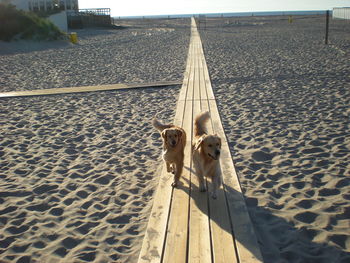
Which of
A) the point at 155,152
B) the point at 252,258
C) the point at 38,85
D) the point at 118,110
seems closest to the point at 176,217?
the point at 252,258

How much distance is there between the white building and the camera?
39.5 m

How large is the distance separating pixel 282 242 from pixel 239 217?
509 mm

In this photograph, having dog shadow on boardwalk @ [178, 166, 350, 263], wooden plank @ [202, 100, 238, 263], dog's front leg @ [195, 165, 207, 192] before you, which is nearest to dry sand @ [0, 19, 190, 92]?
dog's front leg @ [195, 165, 207, 192]

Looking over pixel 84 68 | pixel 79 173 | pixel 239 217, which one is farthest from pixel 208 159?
pixel 84 68

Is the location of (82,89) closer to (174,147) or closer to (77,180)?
(77,180)

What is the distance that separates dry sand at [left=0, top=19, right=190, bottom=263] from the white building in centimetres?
3345

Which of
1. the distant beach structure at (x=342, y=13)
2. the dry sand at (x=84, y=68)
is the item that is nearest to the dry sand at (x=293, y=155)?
the dry sand at (x=84, y=68)

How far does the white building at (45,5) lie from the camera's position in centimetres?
3951

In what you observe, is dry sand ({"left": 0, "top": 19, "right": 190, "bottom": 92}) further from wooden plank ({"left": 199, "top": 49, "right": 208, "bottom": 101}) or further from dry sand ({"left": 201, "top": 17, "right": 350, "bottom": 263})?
dry sand ({"left": 201, "top": 17, "right": 350, "bottom": 263})

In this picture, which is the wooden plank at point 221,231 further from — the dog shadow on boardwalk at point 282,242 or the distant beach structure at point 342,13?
the distant beach structure at point 342,13

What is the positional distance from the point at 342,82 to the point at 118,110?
6.51m

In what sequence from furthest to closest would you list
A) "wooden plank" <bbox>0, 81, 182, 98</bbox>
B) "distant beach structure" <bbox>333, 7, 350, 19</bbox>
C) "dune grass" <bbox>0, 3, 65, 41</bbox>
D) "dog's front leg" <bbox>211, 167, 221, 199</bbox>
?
"distant beach structure" <bbox>333, 7, 350, 19</bbox> < "dune grass" <bbox>0, 3, 65, 41</bbox> < "wooden plank" <bbox>0, 81, 182, 98</bbox> < "dog's front leg" <bbox>211, 167, 221, 199</bbox>

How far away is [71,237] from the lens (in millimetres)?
3574

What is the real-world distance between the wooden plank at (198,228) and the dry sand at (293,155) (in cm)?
53
